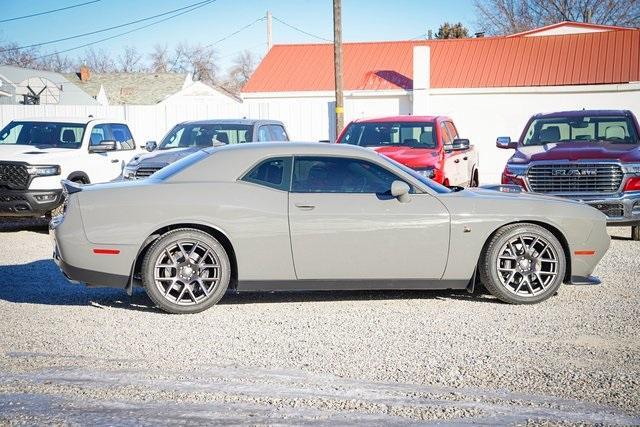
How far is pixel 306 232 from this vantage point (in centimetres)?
653

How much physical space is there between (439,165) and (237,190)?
5.59 metres

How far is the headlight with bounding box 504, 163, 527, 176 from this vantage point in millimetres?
10859

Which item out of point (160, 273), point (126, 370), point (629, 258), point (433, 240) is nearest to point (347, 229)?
point (433, 240)

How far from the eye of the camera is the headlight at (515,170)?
35.6 feet

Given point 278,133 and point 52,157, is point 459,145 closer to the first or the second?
point 278,133

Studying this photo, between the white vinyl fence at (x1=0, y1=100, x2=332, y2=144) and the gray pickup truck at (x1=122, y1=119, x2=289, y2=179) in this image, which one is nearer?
the gray pickup truck at (x1=122, y1=119, x2=289, y2=179)

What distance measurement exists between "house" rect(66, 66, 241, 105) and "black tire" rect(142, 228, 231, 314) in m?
46.3

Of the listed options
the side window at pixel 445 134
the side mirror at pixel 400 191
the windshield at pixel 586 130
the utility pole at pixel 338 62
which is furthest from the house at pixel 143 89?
the side mirror at pixel 400 191

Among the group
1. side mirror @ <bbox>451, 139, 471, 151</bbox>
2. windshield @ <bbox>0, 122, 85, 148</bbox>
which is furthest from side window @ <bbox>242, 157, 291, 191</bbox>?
windshield @ <bbox>0, 122, 85, 148</bbox>

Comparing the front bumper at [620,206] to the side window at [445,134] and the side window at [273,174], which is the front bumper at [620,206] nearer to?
the side window at [445,134]

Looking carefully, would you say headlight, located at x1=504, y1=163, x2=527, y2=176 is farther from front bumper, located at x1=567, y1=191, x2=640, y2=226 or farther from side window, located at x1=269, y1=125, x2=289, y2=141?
side window, located at x1=269, y1=125, x2=289, y2=141

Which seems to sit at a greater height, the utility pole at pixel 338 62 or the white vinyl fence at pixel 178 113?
the utility pole at pixel 338 62

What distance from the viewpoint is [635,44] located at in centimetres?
2705

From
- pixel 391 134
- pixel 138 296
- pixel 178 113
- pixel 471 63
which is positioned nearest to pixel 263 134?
pixel 391 134
